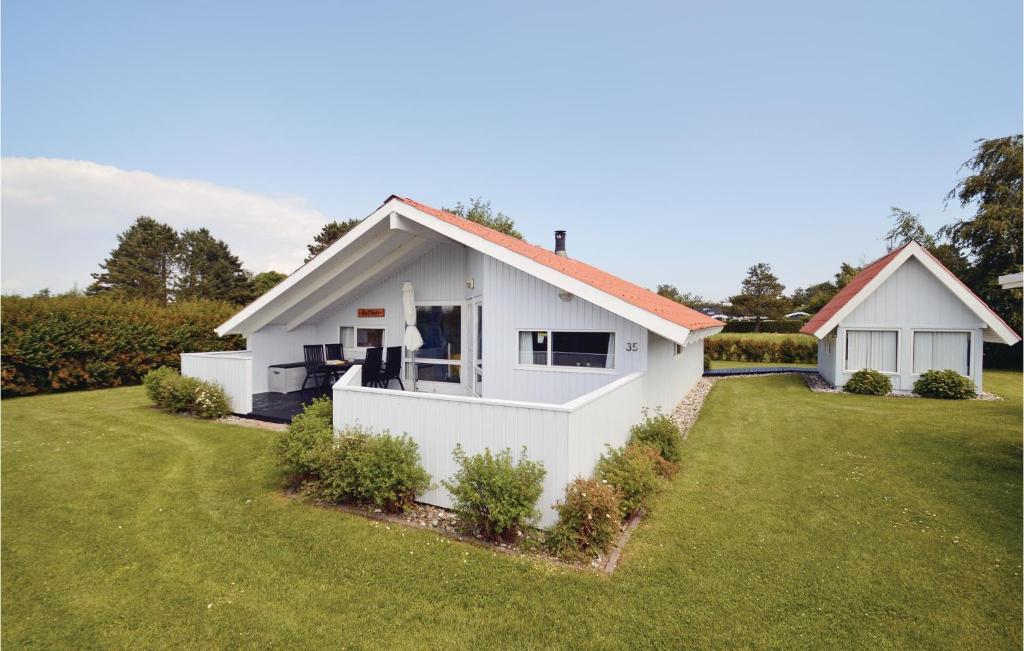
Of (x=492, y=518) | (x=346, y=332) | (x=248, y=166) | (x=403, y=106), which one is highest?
(x=403, y=106)

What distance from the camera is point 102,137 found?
15188 mm

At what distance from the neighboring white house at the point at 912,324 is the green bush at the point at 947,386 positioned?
1.40 feet

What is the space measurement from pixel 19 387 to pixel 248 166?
10.3 metres

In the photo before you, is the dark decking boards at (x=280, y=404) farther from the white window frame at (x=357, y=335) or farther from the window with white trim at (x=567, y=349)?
the window with white trim at (x=567, y=349)

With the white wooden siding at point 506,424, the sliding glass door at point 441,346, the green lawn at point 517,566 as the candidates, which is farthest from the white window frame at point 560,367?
the sliding glass door at point 441,346

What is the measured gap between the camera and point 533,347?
28.7 feet

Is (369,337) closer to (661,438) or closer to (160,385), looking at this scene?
(160,385)

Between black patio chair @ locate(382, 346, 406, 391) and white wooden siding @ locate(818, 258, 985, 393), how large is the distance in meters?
14.2

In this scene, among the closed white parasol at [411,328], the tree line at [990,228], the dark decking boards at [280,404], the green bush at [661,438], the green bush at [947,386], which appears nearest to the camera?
the green bush at [661,438]

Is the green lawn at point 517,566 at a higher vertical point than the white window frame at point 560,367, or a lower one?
lower

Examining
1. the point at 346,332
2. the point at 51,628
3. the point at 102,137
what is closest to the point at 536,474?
the point at 51,628

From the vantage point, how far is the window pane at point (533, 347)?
28.3 ft

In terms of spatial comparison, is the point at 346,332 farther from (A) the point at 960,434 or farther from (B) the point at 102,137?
(A) the point at 960,434

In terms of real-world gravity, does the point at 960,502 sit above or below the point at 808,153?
below
